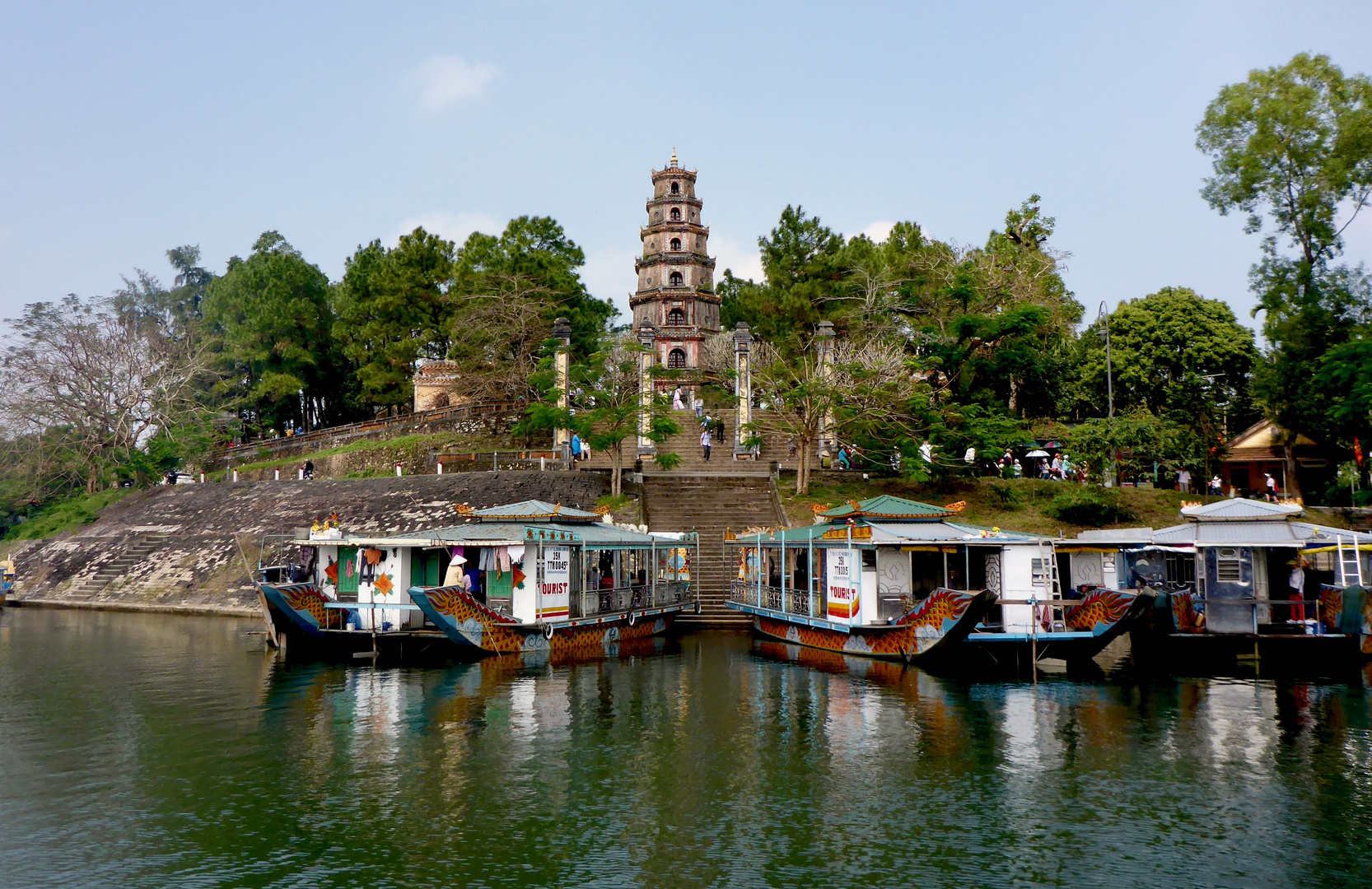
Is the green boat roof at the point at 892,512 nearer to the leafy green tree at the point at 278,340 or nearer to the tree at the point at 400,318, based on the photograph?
the tree at the point at 400,318

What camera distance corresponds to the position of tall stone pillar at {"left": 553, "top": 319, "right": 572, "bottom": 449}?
3809 centimetres

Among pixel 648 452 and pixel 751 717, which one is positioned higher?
pixel 648 452

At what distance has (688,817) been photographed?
38.6 feet

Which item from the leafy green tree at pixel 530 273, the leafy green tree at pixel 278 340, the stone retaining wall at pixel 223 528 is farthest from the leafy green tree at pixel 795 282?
the leafy green tree at pixel 278 340

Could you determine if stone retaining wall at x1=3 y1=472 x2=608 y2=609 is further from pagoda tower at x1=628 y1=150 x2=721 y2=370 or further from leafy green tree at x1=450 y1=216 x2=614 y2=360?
pagoda tower at x1=628 y1=150 x2=721 y2=370

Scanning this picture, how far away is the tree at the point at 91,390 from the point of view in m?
47.4

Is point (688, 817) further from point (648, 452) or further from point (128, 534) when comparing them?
point (128, 534)

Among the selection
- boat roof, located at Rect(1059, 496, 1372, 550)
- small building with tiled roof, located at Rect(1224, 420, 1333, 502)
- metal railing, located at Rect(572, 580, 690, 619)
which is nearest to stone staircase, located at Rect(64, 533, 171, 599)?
metal railing, located at Rect(572, 580, 690, 619)

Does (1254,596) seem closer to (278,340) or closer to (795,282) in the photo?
(795,282)

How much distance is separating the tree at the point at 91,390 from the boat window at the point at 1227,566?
45.9m

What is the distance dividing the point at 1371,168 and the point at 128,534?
4834 cm

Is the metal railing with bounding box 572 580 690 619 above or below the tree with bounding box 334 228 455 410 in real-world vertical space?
below

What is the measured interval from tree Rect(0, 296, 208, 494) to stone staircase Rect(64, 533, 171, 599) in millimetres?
9926

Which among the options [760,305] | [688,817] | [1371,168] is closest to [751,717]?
[688,817]
